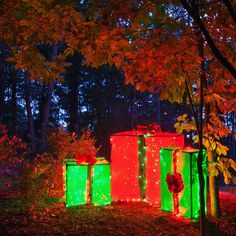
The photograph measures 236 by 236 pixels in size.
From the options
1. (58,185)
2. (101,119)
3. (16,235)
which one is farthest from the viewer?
(101,119)

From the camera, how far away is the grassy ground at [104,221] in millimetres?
5703

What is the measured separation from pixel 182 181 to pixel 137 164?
1.79m

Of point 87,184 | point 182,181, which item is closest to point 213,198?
point 182,181

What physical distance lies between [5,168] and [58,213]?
2.45m

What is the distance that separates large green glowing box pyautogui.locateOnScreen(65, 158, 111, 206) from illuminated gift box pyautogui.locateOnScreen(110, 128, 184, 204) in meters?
0.58

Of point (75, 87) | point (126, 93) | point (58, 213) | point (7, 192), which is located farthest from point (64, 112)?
point (58, 213)

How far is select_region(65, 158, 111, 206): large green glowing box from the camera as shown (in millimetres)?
7527

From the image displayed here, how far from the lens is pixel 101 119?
2611 cm

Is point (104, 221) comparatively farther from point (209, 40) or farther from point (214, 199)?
point (209, 40)

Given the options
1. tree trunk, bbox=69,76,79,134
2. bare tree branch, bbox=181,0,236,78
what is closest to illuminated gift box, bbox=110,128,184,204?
bare tree branch, bbox=181,0,236,78

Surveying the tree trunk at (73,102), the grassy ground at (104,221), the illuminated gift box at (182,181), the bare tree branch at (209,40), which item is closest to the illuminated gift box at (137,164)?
the grassy ground at (104,221)

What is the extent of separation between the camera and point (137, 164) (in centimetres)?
816

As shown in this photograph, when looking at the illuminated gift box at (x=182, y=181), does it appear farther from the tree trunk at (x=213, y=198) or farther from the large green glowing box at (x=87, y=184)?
the large green glowing box at (x=87, y=184)

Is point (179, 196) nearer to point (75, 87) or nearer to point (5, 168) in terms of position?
point (5, 168)
